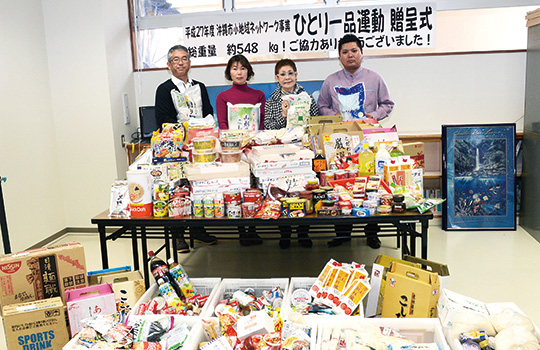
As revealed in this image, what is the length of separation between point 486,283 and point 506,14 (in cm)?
304

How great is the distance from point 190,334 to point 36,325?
2.57 ft

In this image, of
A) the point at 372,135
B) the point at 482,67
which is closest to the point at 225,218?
the point at 372,135

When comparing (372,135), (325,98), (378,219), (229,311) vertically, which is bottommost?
(229,311)

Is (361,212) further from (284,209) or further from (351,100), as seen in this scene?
(351,100)

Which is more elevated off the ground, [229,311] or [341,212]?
[341,212]

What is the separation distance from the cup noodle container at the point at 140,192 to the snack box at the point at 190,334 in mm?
696

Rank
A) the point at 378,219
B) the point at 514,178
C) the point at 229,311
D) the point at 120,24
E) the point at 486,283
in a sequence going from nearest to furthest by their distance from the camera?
1. the point at 229,311
2. the point at 378,219
3. the point at 486,283
4. the point at 514,178
5. the point at 120,24

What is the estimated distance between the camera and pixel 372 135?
3.21 meters

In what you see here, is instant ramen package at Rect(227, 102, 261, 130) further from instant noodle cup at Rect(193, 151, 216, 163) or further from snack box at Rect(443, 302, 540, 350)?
snack box at Rect(443, 302, 540, 350)

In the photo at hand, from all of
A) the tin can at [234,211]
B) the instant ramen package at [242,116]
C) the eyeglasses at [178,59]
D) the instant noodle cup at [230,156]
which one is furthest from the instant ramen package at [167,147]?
the eyeglasses at [178,59]

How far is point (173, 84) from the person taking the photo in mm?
4191

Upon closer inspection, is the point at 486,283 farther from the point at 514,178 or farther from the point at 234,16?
the point at 234,16

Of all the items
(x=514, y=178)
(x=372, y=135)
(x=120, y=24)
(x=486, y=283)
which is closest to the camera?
(x=372, y=135)

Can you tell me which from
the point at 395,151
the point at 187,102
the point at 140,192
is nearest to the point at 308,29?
the point at 187,102
